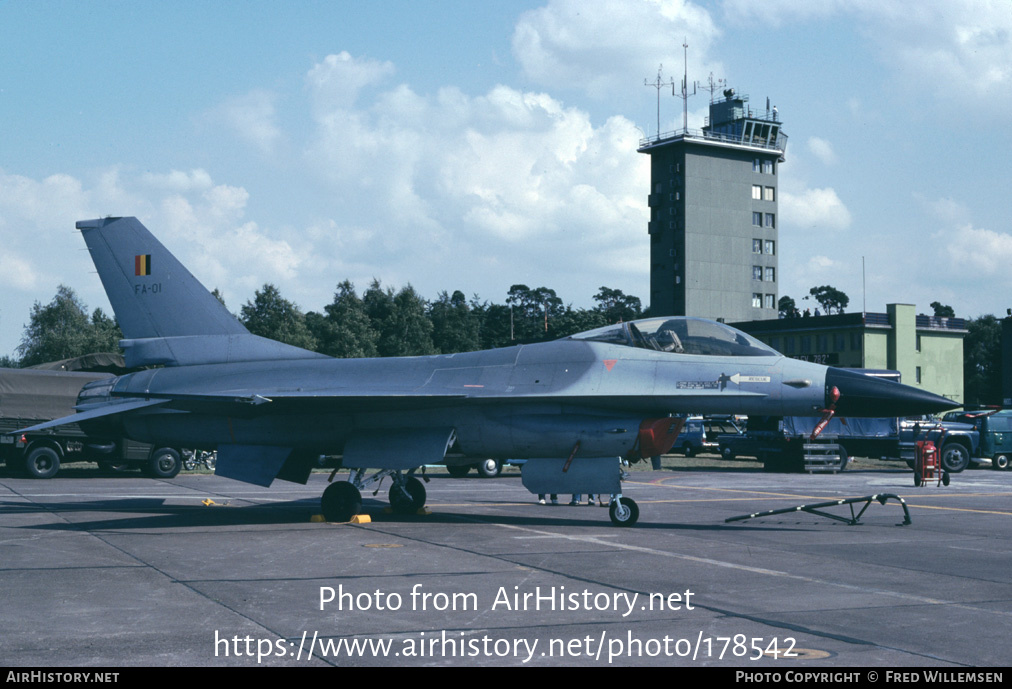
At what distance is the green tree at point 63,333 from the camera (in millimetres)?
67938

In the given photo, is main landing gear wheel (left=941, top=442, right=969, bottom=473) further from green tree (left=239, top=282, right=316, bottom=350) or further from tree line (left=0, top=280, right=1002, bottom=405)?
green tree (left=239, top=282, right=316, bottom=350)

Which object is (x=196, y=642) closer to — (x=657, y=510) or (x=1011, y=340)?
(x=657, y=510)

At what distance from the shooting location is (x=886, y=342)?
80.7m

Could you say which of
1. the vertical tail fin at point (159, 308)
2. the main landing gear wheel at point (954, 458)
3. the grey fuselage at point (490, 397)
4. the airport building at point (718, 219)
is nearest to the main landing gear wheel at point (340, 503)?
the grey fuselage at point (490, 397)

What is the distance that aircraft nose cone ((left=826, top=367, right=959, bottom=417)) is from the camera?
13156mm

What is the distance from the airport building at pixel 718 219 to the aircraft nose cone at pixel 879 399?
247 ft

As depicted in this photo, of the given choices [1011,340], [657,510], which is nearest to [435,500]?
[657,510]

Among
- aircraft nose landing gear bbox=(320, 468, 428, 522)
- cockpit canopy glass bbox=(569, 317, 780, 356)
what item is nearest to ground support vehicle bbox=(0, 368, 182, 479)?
aircraft nose landing gear bbox=(320, 468, 428, 522)

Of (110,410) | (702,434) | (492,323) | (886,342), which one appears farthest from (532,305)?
(110,410)

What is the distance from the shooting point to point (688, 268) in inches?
3538

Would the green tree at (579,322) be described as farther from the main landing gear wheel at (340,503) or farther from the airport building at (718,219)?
the main landing gear wheel at (340,503)

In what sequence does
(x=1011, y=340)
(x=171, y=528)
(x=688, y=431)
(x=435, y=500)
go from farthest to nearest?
1. (x=1011, y=340)
2. (x=688, y=431)
3. (x=435, y=500)
4. (x=171, y=528)

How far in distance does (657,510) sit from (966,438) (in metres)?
19.0

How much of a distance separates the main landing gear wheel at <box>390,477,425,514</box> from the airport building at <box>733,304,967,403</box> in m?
66.7
